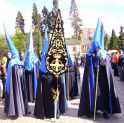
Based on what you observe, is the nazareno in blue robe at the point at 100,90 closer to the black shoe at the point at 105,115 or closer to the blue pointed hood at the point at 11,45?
the black shoe at the point at 105,115

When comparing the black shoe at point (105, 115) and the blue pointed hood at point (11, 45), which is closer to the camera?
the black shoe at point (105, 115)

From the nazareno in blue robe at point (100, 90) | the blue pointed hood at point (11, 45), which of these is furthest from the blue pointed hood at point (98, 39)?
the blue pointed hood at point (11, 45)

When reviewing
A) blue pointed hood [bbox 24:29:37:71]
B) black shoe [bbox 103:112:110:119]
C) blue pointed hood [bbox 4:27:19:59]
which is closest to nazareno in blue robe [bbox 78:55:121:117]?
black shoe [bbox 103:112:110:119]

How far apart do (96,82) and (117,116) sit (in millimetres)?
1050

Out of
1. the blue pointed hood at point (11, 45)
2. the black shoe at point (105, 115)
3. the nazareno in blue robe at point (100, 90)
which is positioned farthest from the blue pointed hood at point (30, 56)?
the black shoe at point (105, 115)

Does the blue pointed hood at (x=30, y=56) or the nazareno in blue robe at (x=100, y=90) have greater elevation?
the blue pointed hood at (x=30, y=56)

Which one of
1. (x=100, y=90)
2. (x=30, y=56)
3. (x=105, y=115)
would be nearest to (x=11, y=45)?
(x=30, y=56)

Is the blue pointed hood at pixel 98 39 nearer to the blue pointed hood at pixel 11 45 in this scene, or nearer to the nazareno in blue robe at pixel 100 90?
the nazareno in blue robe at pixel 100 90

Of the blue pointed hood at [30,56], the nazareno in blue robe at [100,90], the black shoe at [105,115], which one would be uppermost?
the blue pointed hood at [30,56]

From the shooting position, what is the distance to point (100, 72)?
36.9 ft

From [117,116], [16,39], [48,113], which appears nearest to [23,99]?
[48,113]

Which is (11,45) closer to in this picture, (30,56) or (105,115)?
(30,56)

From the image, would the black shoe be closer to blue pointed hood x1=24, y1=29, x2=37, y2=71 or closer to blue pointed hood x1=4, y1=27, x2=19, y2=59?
blue pointed hood x1=4, y1=27, x2=19, y2=59

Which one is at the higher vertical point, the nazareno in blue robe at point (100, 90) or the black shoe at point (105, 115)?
the nazareno in blue robe at point (100, 90)
